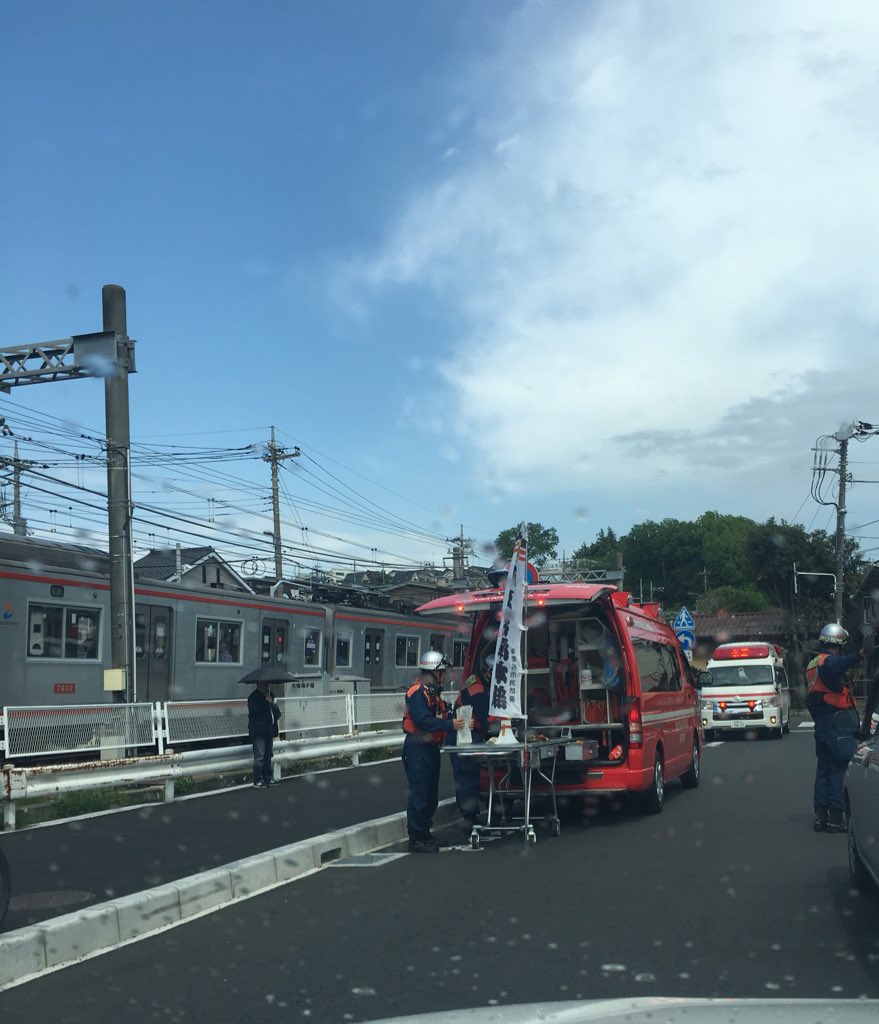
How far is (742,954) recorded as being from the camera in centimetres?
588

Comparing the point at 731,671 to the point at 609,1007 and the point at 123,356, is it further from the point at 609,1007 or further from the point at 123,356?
the point at 609,1007

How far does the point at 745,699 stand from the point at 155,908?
20.4 metres

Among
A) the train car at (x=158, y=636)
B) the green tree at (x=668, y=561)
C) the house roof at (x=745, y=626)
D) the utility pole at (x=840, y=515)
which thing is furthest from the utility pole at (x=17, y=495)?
the green tree at (x=668, y=561)

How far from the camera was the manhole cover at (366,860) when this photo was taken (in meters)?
9.49

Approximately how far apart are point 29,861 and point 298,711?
9.83 meters


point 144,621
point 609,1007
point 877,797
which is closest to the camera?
point 609,1007

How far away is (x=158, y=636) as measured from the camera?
74.4 ft

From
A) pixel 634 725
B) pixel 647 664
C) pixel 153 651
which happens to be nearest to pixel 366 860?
pixel 634 725

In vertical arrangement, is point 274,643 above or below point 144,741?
above

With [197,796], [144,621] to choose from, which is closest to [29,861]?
[197,796]

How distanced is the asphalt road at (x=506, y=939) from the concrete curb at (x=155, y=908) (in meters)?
0.14

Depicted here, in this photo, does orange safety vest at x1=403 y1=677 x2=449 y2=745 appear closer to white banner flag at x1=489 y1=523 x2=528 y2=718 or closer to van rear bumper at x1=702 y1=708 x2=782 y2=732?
white banner flag at x1=489 y1=523 x2=528 y2=718

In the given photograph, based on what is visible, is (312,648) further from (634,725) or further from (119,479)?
(634,725)

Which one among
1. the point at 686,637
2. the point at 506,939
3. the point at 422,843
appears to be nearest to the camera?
the point at 506,939
